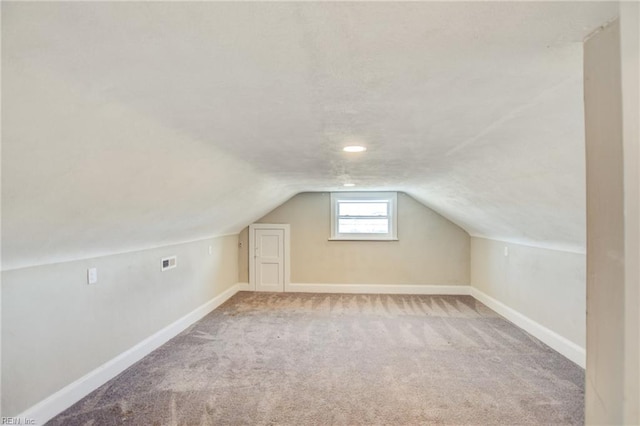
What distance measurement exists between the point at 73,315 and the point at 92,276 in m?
0.32

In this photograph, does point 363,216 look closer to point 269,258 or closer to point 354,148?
point 269,258

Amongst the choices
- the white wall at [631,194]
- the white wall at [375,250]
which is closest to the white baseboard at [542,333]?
the white wall at [375,250]

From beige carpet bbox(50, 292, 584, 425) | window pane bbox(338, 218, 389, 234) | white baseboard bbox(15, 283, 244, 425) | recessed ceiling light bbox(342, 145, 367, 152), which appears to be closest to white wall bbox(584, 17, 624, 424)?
recessed ceiling light bbox(342, 145, 367, 152)

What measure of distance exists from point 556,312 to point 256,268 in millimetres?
4673

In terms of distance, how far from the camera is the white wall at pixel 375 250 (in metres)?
6.42

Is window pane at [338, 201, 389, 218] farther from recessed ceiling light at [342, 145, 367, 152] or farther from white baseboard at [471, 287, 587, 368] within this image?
recessed ceiling light at [342, 145, 367, 152]

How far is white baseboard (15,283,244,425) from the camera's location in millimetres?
2368

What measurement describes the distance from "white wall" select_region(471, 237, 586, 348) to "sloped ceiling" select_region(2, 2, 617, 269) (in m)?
0.84

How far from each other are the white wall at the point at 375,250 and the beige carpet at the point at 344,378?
1671 mm

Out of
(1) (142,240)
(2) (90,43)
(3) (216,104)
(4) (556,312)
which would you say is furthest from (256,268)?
(2) (90,43)

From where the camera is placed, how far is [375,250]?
6.57 m

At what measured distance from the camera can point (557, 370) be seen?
126 inches

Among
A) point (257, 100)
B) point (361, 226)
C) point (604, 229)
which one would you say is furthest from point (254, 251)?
point (604, 229)

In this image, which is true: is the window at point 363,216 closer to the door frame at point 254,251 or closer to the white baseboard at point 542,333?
the door frame at point 254,251
